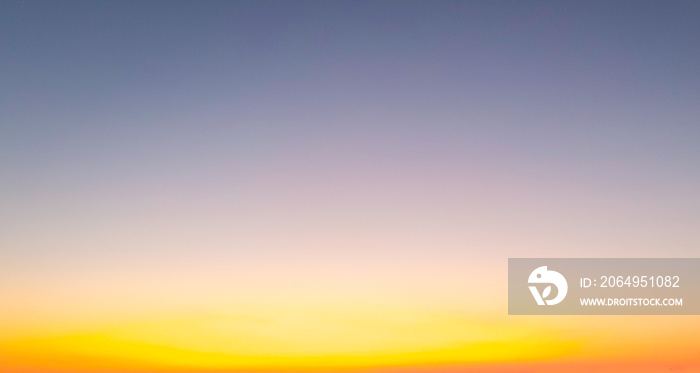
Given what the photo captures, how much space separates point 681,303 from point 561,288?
200 inches

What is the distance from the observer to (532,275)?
2898 centimetres

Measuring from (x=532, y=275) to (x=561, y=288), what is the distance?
4.45 feet

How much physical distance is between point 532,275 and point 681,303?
640 cm

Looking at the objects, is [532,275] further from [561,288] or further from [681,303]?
[681,303]

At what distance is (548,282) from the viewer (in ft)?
94.4

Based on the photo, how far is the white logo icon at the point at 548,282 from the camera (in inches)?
1134

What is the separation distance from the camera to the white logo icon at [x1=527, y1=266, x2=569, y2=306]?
28.8 m

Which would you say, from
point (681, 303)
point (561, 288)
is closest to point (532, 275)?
point (561, 288)

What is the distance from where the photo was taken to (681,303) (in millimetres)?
28438

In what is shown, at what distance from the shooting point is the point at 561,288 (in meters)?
28.9
